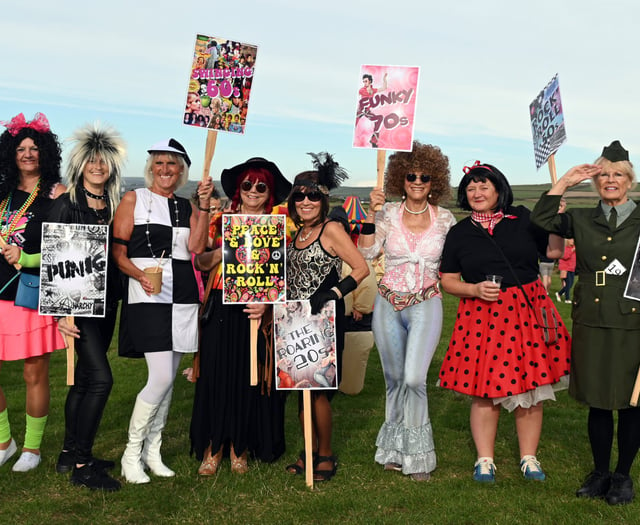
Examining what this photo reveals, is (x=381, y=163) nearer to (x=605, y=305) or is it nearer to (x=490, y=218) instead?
(x=490, y=218)

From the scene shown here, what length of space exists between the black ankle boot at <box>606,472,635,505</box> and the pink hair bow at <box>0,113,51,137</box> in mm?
5255

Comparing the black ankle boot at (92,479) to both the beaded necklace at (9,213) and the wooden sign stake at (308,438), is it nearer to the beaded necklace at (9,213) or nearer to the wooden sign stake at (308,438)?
the wooden sign stake at (308,438)

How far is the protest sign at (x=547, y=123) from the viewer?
5.31 m

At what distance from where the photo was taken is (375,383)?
9.21m

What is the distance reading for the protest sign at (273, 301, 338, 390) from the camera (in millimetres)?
5141

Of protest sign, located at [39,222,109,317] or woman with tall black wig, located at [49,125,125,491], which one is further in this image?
woman with tall black wig, located at [49,125,125,491]

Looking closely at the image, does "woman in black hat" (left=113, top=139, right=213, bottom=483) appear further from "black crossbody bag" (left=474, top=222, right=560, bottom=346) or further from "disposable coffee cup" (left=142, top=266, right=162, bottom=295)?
"black crossbody bag" (left=474, top=222, right=560, bottom=346)

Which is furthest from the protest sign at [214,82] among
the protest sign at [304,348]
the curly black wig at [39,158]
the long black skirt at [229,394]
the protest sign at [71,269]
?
the protest sign at [304,348]

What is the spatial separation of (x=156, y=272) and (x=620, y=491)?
149 inches

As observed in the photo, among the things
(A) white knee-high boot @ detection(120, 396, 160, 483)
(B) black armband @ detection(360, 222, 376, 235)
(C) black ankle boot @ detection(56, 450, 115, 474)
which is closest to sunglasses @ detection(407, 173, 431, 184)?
(B) black armband @ detection(360, 222, 376, 235)

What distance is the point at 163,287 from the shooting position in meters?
Answer: 5.05

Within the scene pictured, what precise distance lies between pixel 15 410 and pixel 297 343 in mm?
4434

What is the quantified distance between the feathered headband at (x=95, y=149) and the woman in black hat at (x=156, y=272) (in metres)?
0.24

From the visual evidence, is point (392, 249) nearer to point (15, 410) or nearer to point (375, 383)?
point (375, 383)
